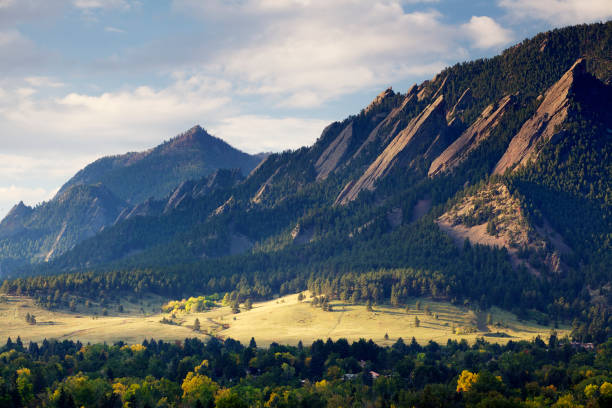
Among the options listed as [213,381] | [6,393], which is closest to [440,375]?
[213,381]

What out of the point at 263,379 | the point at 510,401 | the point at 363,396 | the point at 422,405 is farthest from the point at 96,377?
the point at 510,401

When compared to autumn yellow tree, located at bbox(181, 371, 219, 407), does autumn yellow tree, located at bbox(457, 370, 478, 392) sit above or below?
above

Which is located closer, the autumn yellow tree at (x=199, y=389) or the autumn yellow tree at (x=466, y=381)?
the autumn yellow tree at (x=199, y=389)

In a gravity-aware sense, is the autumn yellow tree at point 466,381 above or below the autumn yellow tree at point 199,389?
above

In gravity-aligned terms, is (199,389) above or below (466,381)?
below

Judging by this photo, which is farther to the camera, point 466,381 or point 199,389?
point 199,389

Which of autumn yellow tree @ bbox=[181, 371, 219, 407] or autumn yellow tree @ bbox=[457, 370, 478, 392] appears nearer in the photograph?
autumn yellow tree @ bbox=[181, 371, 219, 407]

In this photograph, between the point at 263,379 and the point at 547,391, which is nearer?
the point at 547,391

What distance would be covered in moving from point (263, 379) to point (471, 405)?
2508 inches

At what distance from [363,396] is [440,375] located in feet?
101

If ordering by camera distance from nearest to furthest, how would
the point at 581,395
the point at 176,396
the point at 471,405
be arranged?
the point at 471,405 → the point at 581,395 → the point at 176,396

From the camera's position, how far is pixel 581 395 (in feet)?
554

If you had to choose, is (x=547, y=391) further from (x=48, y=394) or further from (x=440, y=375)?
(x=48, y=394)

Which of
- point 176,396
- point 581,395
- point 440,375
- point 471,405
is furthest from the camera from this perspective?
point 440,375
